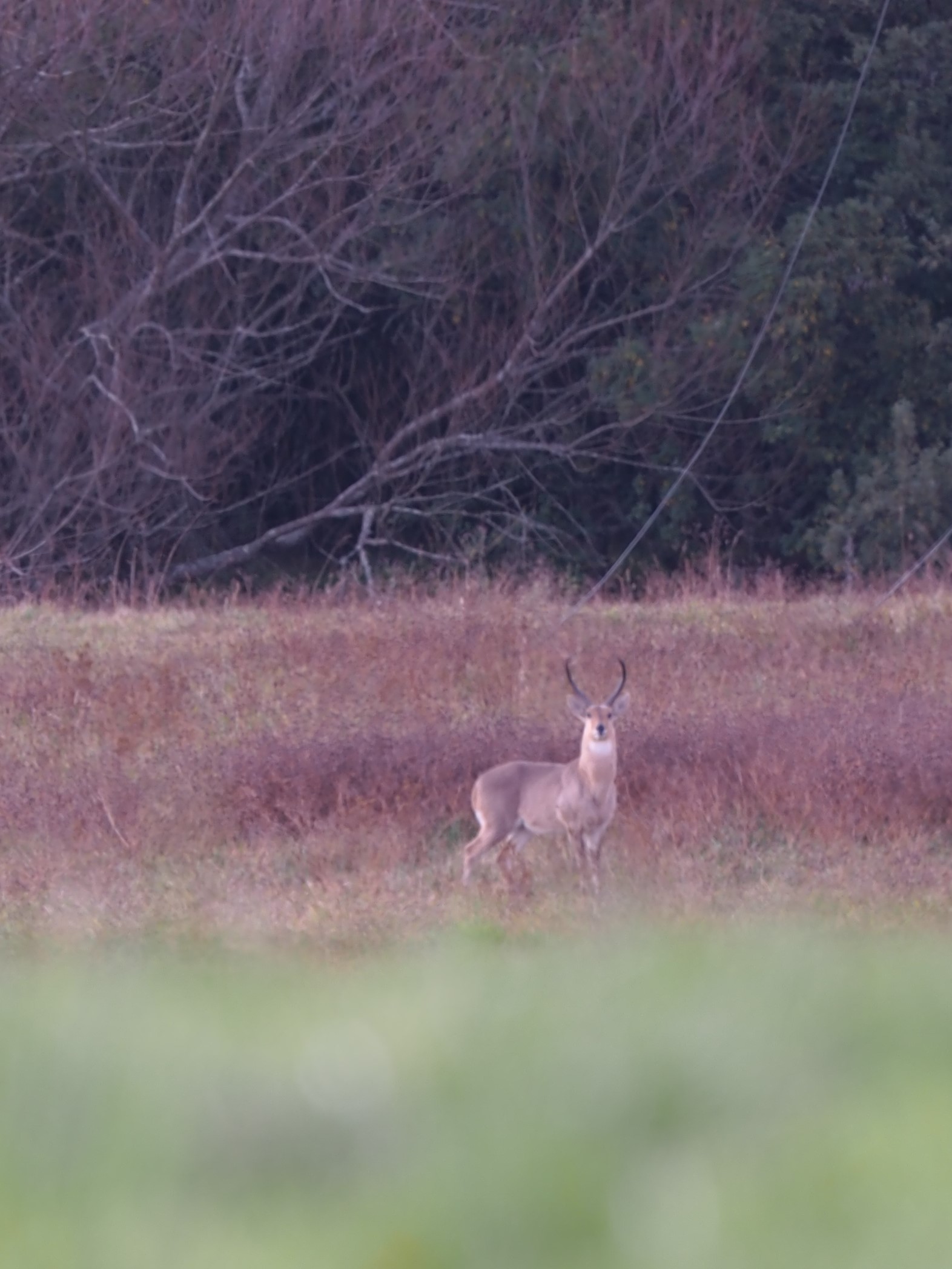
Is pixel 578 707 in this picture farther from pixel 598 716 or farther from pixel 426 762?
pixel 426 762

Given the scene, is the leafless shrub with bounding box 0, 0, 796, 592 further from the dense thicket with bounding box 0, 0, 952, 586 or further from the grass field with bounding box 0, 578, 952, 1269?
the grass field with bounding box 0, 578, 952, 1269

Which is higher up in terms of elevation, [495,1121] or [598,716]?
[495,1121]

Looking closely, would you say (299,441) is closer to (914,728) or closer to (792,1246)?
(914,728)

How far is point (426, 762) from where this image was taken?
12.2 meters

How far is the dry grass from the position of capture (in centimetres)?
938

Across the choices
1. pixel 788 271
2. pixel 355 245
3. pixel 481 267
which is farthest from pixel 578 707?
pixel 481 267

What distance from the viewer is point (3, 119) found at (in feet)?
83.8

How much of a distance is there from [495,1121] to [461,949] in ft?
11.6

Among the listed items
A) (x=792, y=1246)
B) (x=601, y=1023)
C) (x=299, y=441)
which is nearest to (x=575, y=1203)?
(x=792, y=1246)

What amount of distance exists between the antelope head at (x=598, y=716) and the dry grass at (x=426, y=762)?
0.65 metres

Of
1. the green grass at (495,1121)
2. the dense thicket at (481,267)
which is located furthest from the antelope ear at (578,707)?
the dense thicket at (481,267)

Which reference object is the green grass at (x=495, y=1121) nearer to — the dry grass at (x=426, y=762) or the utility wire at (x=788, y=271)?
the dry grass at (x=426, y=762)

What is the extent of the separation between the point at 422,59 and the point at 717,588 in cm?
1038

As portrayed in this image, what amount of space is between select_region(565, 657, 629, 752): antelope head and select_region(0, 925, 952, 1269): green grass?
5.72 m
